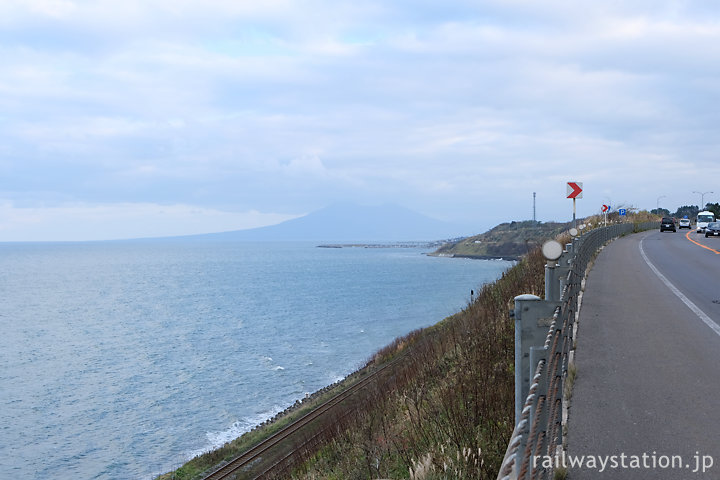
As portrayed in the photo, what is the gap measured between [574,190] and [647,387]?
11.4m

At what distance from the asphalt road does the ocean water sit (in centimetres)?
2239

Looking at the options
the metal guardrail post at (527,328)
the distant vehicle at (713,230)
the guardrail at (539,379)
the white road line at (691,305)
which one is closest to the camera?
the guardrail at (539,379)

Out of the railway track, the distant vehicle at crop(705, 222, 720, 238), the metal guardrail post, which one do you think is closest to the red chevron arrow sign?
the railway track

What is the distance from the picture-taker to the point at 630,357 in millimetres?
7992

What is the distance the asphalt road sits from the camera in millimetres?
4656

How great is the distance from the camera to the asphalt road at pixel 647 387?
4656 millimetres

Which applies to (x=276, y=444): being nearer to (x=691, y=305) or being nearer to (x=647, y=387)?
(x=691, y=305)

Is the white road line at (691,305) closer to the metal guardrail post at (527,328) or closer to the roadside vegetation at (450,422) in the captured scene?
the roadside vegetation at (450,422)

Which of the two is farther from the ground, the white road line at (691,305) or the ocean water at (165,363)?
the white road line at (691,305)

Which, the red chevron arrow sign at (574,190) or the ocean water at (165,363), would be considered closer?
the red chevron arrow sign at (574,190)

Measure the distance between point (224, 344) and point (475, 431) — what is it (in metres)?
50.2

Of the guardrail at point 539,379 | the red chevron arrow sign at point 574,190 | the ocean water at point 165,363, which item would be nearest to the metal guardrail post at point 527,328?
the guardrail at point 539,379

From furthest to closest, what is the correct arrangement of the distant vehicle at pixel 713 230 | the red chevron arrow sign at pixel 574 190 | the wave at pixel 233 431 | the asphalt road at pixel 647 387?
1. the distant vehicle at pixel 713 230
2. the wave at pixel 233 431
3. the red chevron arrow sign at pixel 574 190
4. the asphalt road at pixel 647 387

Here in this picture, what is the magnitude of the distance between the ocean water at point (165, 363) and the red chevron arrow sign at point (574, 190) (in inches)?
835
